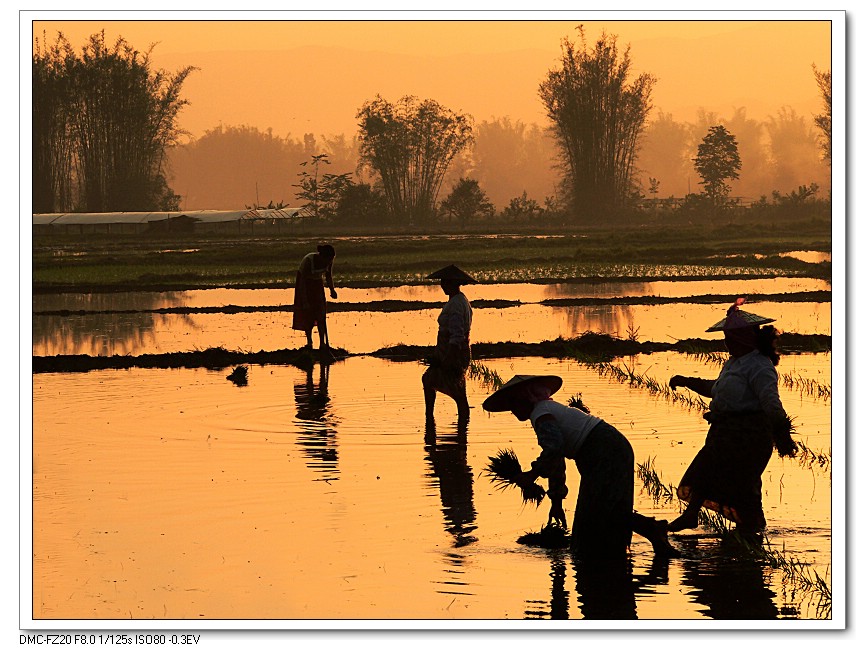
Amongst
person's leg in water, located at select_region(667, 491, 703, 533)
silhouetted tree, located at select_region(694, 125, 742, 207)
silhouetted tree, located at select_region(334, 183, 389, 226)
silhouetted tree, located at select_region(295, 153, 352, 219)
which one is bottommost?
person's leg in water, located at select_region(667, 491, 703, 533)

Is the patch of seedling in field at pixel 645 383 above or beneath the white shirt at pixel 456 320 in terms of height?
beneath

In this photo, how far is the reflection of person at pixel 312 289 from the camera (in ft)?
50.7

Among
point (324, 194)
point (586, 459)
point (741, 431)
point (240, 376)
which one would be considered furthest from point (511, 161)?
point (586, 459)

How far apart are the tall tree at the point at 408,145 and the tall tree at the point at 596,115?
8.96 metres

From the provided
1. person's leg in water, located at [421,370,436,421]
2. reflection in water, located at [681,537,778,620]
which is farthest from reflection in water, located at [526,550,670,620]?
person's leg in water, located at [421,370,436,421]

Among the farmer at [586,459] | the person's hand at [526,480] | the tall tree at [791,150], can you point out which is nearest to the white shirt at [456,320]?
the farmer at [586,459]

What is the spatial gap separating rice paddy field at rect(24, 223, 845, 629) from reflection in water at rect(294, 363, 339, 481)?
3 centimetres

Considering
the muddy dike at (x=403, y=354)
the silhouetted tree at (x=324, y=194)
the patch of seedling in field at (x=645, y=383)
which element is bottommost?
the patch of seedling in field at (x=645, y=383)

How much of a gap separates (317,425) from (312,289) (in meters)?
4.42

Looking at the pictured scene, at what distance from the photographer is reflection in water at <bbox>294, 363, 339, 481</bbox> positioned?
9.81 m

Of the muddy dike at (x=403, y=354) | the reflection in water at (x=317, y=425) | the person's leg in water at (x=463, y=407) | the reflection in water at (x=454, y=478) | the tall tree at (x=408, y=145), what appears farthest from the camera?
the tall tree at (x=408, y=145)

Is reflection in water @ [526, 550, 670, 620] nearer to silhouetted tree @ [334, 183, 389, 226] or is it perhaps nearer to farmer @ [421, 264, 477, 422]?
farmer @ [421, 264, 477, 422]

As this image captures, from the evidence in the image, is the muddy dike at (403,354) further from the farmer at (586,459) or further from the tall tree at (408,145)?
the tall tree at (408,145)
